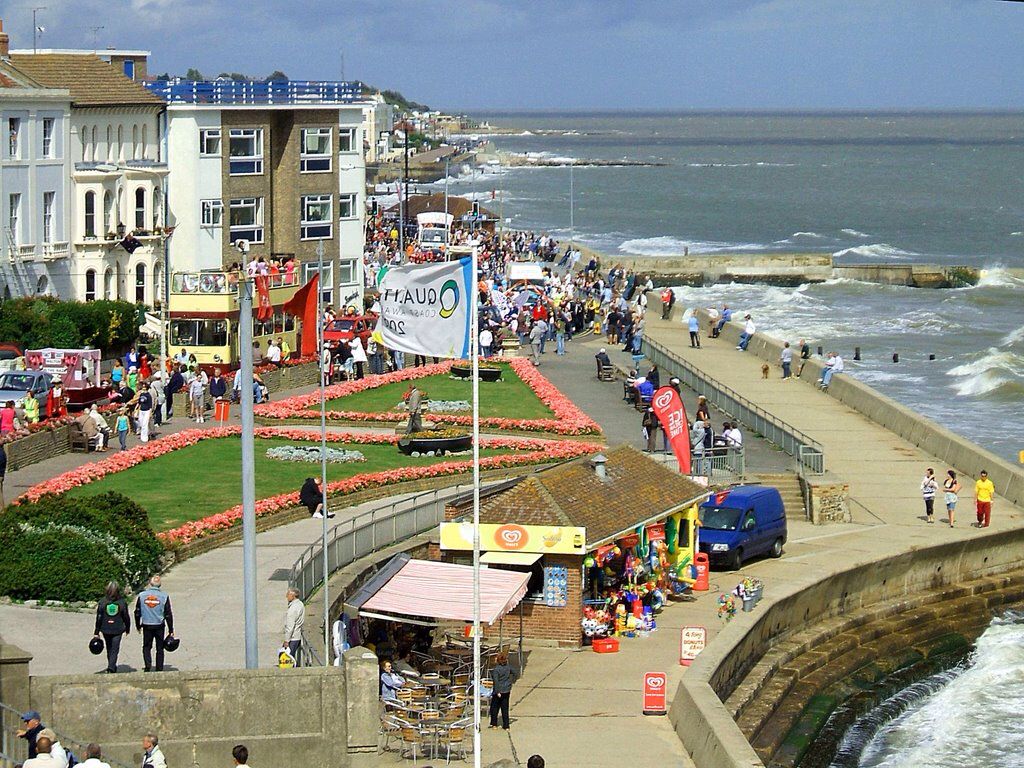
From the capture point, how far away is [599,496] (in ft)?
96.1

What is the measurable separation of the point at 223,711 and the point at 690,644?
7.93 metres

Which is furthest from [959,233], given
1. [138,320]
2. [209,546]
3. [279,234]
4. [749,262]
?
[209,546]

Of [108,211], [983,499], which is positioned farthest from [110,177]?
[983,499]

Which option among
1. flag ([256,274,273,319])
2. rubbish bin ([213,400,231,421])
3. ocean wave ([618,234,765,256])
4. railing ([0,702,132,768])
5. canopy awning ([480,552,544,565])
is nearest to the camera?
railing ([0,702,132,768])

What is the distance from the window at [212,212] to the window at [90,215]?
6.34 meters

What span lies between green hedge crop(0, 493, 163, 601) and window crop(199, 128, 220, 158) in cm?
3976

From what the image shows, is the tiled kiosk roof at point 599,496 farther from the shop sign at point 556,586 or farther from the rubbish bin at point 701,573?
the rubbish bin at point 701,573

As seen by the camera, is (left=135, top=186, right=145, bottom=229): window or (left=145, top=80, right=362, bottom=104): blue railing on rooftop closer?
(left=135, top=186, right=145, bottom=229): window

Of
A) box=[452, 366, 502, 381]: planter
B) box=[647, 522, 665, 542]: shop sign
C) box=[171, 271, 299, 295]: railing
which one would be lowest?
box=[647, 522, 665, 542]: shop sign

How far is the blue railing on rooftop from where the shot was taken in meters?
65.2

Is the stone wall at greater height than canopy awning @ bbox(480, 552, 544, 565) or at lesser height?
lesser

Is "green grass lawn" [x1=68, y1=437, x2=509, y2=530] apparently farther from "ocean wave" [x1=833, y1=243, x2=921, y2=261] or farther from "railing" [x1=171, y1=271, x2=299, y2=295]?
"ocean wave" [x1=833, y1=243, x2=921, y2=261]

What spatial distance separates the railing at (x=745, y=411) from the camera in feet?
126

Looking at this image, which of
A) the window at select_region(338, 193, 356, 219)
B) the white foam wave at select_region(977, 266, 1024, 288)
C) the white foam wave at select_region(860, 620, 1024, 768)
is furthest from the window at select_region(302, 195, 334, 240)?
the white foam wave at select_region(977, 266, 1024, 288)
